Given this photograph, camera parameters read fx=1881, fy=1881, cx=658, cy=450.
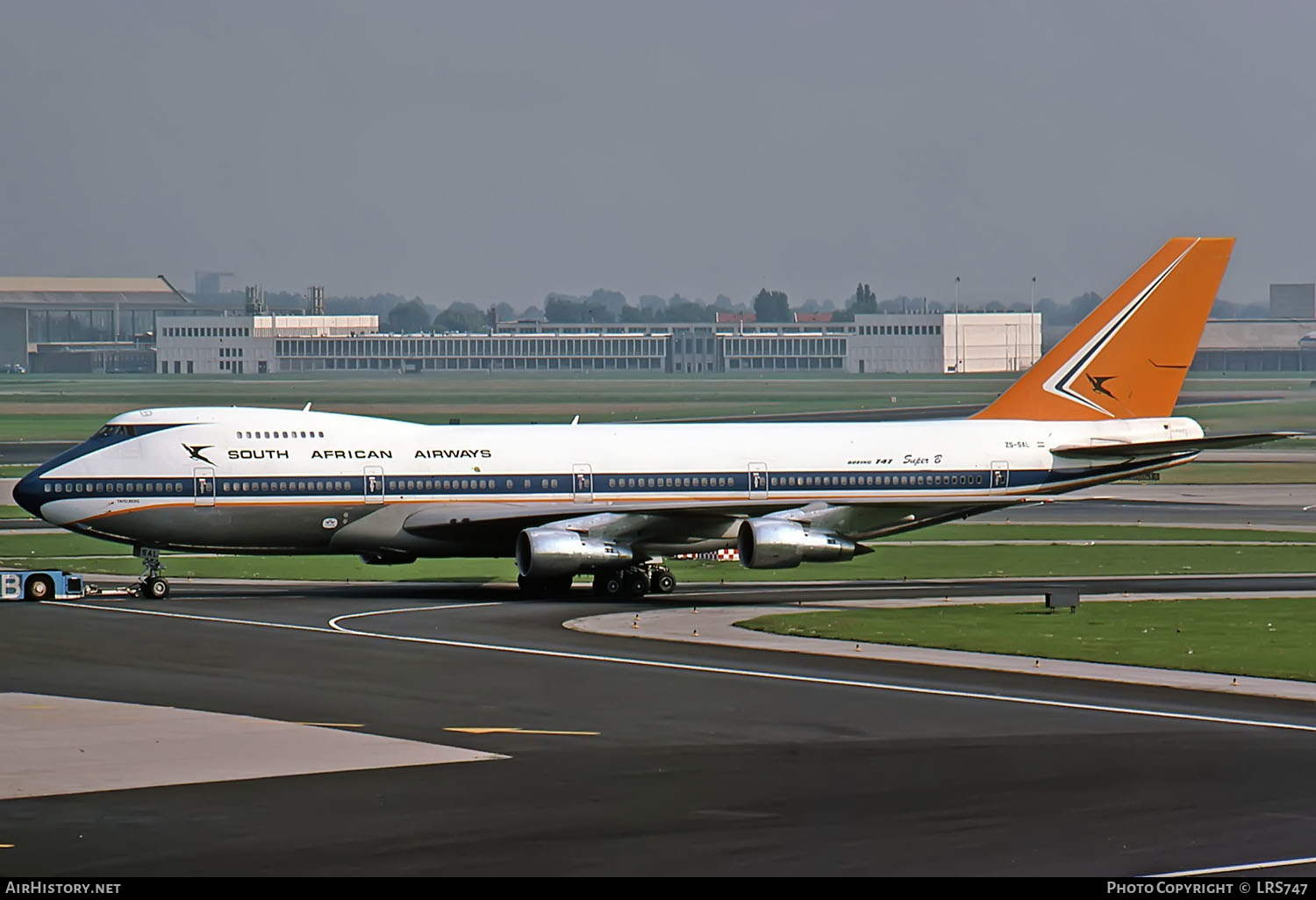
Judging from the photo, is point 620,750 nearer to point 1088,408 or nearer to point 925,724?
point 925,724

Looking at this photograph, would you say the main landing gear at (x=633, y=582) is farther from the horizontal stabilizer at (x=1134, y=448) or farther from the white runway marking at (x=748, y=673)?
the horizontal stabilizer at (x=1134, y=448)

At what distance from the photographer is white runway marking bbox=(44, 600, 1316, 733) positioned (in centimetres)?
3045

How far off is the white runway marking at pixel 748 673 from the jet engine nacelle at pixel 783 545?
809 centimetres

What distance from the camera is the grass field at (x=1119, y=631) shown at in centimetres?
3728

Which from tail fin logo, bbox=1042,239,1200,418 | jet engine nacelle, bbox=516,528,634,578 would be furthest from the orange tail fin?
jet engine nacelle, bbox=516,528,634,578

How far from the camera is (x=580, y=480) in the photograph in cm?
5266

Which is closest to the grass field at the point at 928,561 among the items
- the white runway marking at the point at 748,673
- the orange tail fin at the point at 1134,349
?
the orange tail fin at the point at 1134,349

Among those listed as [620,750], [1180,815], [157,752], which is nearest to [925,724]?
[620,750]

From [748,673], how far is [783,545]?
13027 millimetres

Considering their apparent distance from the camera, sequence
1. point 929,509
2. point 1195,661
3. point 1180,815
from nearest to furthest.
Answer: point 1180,815 < point 1195,661 < point 929,509

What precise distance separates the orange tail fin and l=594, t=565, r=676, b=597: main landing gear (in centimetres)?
1159

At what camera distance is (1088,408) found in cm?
5653

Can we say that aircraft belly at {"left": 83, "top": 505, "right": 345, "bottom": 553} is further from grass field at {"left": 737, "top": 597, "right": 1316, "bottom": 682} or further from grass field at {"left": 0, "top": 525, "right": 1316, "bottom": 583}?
grass field at {"left": 737, "top": 597, "right": 1316, "bottom": 682}

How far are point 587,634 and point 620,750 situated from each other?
1493cm
